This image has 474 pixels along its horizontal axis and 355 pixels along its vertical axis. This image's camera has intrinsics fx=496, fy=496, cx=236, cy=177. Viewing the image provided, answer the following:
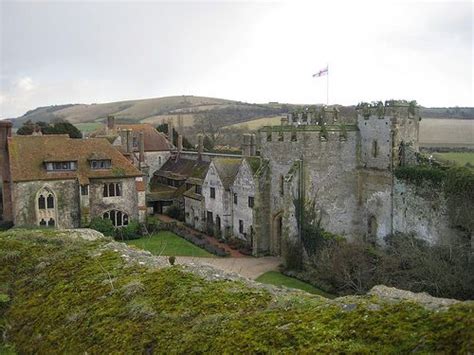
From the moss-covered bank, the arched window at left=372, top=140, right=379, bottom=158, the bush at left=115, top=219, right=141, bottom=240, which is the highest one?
the arched window at left=372, top=140, right=379, bottom=158

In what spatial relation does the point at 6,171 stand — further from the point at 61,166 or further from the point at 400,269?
the point at 400,269

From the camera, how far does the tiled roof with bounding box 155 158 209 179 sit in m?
50.7

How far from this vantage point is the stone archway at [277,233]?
3597 centimetres

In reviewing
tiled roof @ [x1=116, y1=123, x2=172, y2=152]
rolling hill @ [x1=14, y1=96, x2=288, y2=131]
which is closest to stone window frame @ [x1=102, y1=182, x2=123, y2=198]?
tiled roof @ [x1=116, y1=123, x2=172, y2=152]

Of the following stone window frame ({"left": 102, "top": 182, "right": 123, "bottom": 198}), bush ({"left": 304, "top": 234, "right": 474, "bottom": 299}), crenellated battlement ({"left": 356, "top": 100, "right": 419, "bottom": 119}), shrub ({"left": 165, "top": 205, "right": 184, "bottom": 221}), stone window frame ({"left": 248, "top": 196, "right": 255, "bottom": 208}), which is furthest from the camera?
shrub ({"left": 165, "top": 205, "right": 184, "bottom": 221})

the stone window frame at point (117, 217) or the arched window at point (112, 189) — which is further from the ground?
the arched window at point (112, 189)

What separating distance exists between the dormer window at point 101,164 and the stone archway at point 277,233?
55.0 feet

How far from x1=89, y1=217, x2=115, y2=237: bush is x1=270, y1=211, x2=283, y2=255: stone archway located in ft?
46.3

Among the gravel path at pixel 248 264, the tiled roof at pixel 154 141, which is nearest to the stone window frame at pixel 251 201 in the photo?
the gravel path at pixel 248 264

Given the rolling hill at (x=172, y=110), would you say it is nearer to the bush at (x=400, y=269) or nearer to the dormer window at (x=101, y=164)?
the dormer window at (x=101, y=164)

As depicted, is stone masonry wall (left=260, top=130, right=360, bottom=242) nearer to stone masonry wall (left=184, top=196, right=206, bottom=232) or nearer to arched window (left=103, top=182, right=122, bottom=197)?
stone masonry wall (left=184, top=196, right=206, bottom=232)

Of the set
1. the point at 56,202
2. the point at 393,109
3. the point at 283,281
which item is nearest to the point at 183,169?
the point at 56,202

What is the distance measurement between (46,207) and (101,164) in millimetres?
5933

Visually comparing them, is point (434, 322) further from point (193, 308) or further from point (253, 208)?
point (253, 208)
